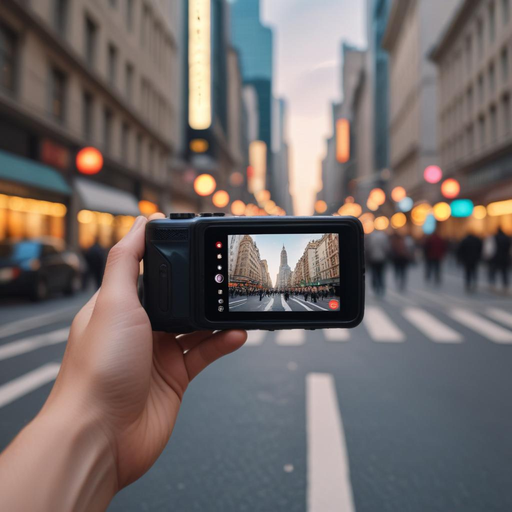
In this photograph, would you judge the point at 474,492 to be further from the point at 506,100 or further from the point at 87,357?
the point at 506,100

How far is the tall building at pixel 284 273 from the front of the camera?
79.5 inches

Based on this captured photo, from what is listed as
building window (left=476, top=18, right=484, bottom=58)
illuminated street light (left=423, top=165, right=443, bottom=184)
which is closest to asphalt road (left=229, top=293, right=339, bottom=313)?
illuminated street light (left=423, top=165, right=443, bottom=184)

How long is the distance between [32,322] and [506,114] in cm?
3081

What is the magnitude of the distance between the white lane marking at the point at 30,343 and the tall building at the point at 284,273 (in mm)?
6024

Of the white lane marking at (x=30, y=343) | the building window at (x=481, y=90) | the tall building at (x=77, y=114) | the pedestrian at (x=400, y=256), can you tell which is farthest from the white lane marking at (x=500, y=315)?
the building window at (x=481, y=90)

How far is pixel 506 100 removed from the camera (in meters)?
32.9

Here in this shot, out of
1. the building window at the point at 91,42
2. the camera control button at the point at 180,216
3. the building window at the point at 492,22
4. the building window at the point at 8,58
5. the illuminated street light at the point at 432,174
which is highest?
the building window at the point at 492,22

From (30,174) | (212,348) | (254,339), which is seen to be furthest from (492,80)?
(212,348)

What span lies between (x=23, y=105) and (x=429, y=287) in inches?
593

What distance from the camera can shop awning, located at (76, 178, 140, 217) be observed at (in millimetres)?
24016

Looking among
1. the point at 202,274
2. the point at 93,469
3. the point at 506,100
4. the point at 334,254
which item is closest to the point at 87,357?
the point at 93,469

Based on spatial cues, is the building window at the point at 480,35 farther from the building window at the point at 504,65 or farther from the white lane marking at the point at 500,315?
the white lane marking at the point at 500,315

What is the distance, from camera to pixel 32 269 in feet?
43.4

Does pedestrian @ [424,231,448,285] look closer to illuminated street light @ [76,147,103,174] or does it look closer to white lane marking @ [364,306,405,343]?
white lane marking @ [364,306,405,343]
